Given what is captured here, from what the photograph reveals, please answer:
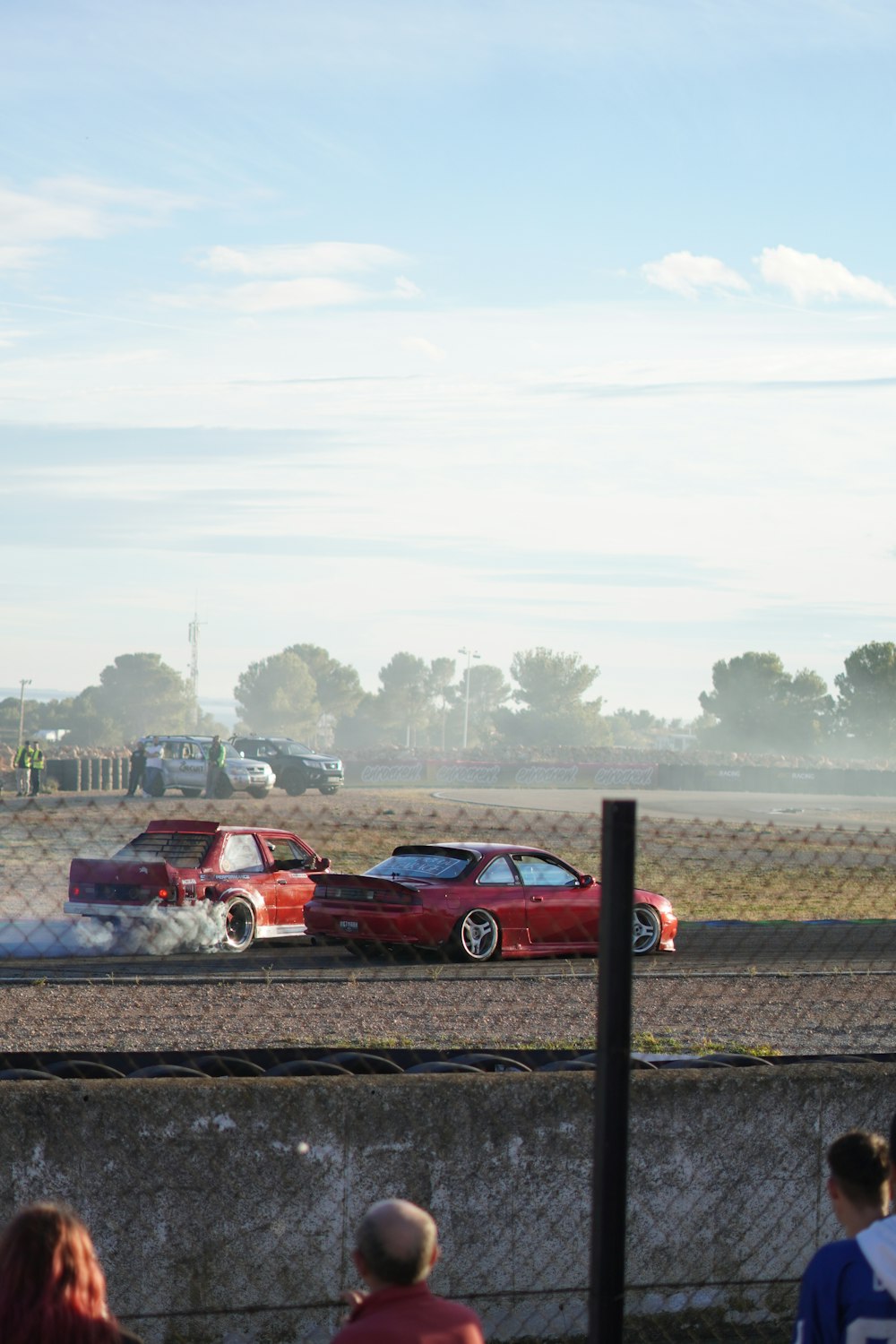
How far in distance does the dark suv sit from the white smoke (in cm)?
3328

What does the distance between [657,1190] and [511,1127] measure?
53cm

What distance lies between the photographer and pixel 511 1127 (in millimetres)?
5031

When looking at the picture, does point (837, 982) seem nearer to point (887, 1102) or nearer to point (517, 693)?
point (887, 1102)

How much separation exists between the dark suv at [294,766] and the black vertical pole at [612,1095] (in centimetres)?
4602

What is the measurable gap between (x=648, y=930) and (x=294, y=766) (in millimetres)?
34149

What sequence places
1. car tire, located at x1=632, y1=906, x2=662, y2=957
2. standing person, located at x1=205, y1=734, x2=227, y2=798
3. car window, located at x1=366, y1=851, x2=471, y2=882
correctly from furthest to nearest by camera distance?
standing person, located at x1=205, y1=734, x2=227, y2=798 → car tire, located at x1=632, y1=906, x2=662, y2=957 → car window, located at x1=366, y1=851, x2=471, y2=882

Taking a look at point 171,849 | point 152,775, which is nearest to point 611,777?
point 152,775

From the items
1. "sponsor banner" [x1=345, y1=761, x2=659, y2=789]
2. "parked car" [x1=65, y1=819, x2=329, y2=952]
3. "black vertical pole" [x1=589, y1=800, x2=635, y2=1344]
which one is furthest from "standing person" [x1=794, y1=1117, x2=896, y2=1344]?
"sponsor banner" [x1=345, y1=761, x2=659, y2=789]

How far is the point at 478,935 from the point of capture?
1508cm

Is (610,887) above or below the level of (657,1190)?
above

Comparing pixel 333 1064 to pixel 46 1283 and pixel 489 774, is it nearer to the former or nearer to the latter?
pixel 46 1283

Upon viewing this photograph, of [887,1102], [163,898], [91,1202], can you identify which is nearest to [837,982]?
[163,898]

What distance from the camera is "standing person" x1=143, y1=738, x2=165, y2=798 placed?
43000 millimetres

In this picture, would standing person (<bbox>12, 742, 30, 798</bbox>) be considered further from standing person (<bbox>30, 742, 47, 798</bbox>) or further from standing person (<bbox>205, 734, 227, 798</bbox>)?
standing person (<bbox>205, 734, 227, 798</bbox>)
